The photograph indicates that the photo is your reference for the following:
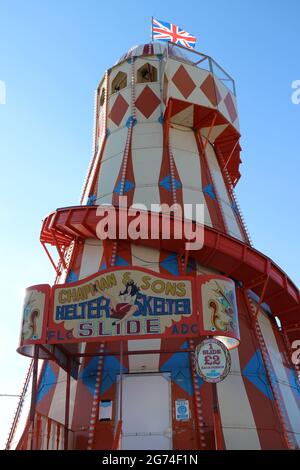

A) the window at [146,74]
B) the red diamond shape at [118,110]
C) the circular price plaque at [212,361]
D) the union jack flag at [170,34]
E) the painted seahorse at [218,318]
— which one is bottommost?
the circular price plaque at [212,361]

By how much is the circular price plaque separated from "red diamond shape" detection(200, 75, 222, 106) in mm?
14386

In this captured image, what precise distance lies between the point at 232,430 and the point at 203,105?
14.6m

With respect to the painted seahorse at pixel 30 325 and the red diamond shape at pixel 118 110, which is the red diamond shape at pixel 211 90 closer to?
the red diamond shape at pixel 118 110

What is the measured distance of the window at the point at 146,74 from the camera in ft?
86.9

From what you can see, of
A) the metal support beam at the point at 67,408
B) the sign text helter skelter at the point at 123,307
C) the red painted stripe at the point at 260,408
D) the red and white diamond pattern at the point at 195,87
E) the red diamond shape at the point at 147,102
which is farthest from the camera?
the red diamond shape at the point at 147,102

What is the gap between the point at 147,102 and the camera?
25547mm

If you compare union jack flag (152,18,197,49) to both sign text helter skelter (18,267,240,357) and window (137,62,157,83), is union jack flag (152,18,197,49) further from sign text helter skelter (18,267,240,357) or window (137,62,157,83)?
sign text helter skelter (18,267,240,357)

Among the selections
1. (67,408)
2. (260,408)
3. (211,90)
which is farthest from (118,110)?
(260,408)

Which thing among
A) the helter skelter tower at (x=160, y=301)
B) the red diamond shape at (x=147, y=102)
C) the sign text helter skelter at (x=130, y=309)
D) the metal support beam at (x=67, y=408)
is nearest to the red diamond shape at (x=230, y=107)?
the helter skelter tower at (x=160, y=301)

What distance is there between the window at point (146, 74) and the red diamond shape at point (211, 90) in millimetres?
3135

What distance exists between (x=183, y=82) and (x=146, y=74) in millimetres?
3608

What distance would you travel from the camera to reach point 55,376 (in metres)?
17.5
